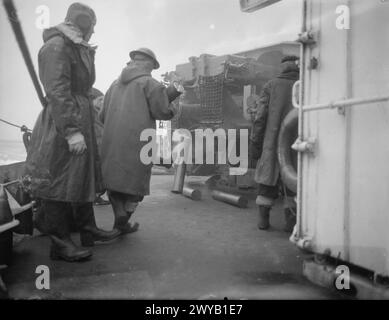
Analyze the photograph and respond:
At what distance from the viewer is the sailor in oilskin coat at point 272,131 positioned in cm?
365

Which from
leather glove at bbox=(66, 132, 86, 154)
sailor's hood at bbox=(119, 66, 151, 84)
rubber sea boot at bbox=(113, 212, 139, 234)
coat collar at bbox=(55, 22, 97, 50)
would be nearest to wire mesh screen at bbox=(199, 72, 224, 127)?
sailor's hood at bbox=(119, 66, 151, 84)

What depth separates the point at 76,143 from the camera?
244cm

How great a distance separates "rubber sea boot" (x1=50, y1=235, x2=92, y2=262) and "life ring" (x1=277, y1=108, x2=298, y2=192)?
1.89m

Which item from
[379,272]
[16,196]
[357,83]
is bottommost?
[379,272]

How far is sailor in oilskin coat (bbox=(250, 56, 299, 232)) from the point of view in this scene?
3.65 metres

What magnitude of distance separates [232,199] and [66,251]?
2709 millimetres

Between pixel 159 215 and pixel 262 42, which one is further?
pixel 262 42

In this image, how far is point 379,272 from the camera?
1800mm

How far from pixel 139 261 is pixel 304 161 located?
140 cm

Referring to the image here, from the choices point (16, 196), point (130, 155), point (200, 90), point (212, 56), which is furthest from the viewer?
point (212, 56)

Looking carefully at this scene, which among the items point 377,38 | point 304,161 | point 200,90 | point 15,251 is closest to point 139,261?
point 15,251

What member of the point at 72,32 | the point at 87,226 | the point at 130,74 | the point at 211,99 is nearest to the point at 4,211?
the point at 87,226

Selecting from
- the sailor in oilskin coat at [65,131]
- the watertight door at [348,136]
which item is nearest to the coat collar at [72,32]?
the sailor in oilskin coat at [65,131]
